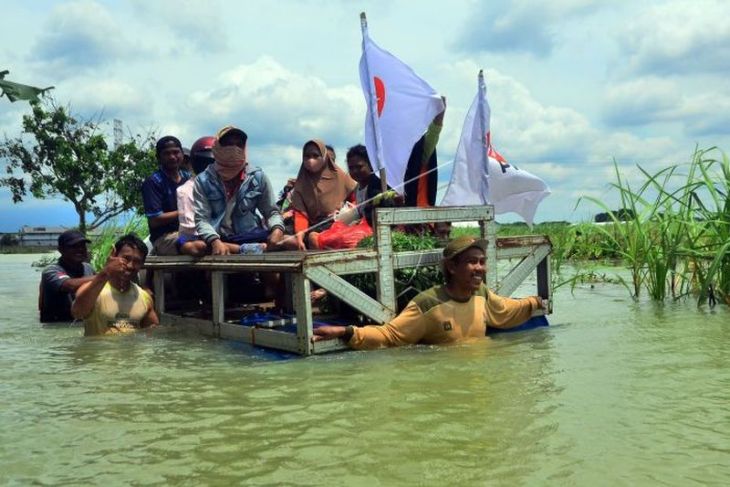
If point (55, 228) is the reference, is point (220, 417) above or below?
below

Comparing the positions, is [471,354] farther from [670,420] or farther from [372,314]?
[670,420]

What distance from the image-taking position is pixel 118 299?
5.68m

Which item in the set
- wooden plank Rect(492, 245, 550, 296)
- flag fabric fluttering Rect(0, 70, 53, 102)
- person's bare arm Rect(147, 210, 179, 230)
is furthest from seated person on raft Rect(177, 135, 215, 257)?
flag fabric fluttering Rect(0, 70, 53, 102)

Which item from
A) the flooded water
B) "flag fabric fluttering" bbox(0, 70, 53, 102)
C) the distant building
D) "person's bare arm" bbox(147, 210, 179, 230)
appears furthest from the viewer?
the distant building

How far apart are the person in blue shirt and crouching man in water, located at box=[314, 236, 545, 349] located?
9.59ft

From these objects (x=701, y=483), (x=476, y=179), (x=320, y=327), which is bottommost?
(x=701, y=483)

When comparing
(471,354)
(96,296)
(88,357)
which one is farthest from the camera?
(96,296)

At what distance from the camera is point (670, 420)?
308 cm

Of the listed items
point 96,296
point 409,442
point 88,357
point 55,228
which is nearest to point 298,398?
point 409,442

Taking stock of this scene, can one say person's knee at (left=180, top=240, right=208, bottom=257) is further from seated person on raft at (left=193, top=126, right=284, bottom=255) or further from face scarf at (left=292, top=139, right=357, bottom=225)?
face scarf at (left=292, top=139, right=357, bottom=225)

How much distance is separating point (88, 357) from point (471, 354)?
8.55 ft

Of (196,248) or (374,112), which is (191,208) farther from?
(374,112)

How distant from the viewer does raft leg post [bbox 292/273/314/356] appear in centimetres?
455

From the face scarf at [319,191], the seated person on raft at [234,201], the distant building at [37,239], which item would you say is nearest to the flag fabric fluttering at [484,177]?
the face scarf at [319,191]
